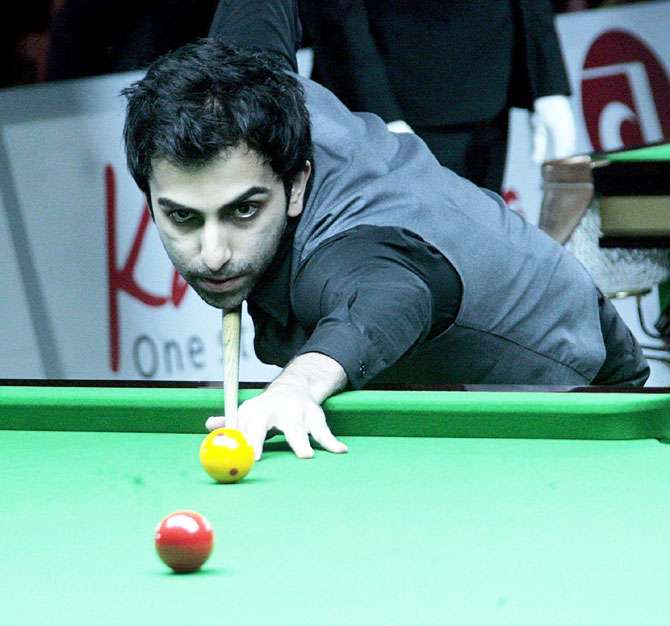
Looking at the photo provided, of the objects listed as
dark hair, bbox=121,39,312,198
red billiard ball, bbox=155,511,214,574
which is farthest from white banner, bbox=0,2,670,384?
red billiard ball, bbox=155,511,214,574

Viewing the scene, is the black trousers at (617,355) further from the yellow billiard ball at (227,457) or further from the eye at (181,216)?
the yellow billiard ball at (227,457)

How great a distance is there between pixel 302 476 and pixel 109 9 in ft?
12.7

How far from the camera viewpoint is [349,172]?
2.24 metres

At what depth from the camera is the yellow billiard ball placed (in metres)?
1.37

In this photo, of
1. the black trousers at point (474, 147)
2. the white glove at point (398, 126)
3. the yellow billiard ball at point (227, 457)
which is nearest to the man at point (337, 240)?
the yellow billiard ball at point (227, 457)

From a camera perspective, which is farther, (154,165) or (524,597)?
(154,165)

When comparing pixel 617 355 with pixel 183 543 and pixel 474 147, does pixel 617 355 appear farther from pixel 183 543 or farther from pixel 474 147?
pixel 183 543

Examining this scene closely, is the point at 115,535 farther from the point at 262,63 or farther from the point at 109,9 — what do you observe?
the point at 109,9

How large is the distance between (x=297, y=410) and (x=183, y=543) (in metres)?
0.57

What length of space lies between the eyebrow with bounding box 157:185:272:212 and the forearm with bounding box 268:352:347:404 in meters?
0.40

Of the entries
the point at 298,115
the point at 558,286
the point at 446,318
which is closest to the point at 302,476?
the point at 446,318

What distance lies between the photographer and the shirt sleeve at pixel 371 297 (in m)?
1.77

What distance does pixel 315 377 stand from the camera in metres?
1.66

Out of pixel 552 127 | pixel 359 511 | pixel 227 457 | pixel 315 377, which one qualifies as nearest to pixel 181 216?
pixel 315 377
